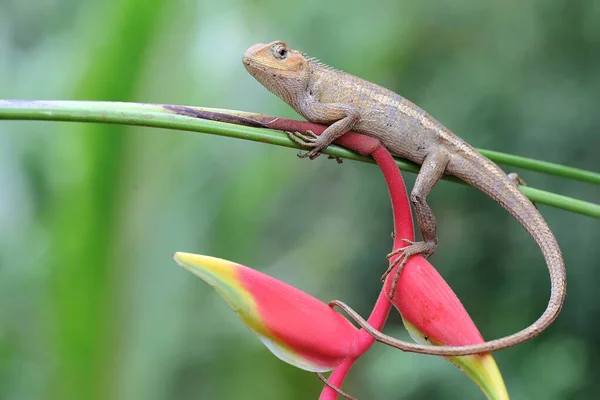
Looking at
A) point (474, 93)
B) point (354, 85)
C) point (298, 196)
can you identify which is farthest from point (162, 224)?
point (474, 93)

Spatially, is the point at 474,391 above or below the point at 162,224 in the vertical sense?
below

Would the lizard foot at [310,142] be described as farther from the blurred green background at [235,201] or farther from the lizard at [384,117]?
the blurred green background at [235,201]

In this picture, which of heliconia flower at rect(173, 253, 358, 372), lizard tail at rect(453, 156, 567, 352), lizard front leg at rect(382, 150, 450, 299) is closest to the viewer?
heliconia flower at rect(173, 253, 358, 372)

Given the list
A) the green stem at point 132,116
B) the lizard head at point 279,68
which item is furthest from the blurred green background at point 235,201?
the green stem at point 132,116

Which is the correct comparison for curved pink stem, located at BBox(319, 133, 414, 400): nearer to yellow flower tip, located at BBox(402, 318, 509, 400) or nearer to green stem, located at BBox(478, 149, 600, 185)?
A: yellow flower tip, located at BBox(402, 318, 509, 400)

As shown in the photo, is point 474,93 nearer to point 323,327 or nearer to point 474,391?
point 474,391

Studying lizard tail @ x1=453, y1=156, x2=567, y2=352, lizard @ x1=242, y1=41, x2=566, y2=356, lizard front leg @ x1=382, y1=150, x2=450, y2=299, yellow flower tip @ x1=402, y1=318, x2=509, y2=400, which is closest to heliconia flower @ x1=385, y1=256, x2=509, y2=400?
yellow flower tip @ x1=402, y1=318, x2=509, y2=400

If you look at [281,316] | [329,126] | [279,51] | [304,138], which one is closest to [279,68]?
[279,51]
